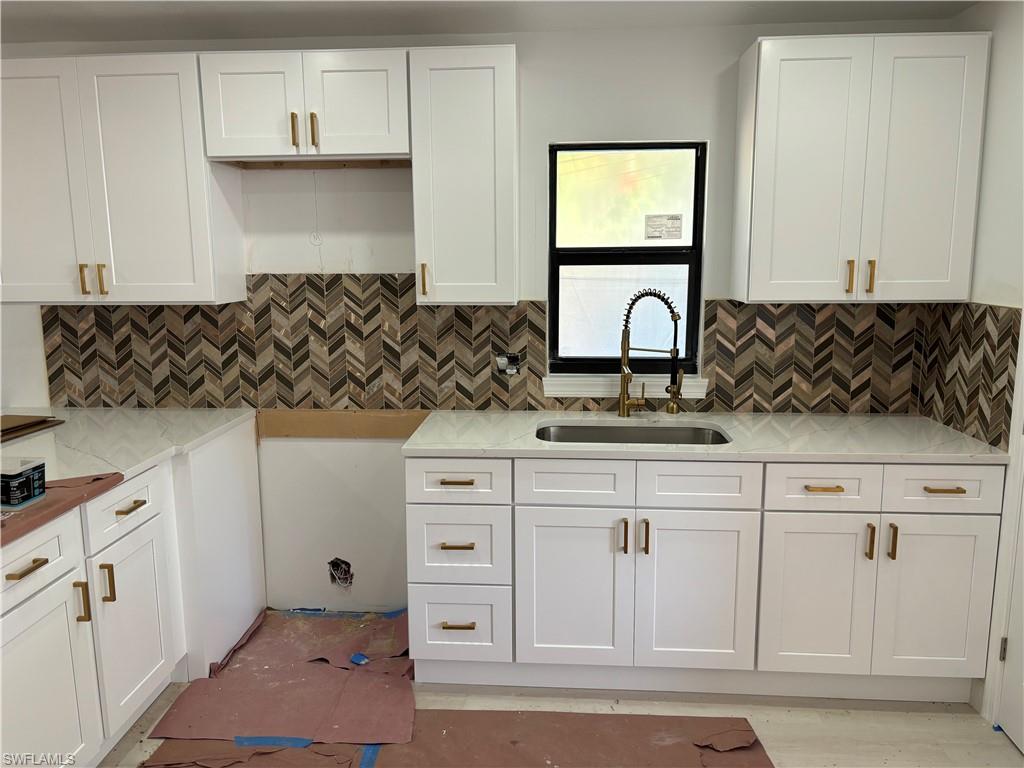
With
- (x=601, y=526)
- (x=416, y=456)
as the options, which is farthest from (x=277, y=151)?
(x=601, y=526)

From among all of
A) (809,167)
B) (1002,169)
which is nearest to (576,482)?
(809,167)

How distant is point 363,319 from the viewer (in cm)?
306

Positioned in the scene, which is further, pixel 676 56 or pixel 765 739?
pixel 676 56

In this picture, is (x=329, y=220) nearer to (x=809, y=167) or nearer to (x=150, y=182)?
(x=150, y=182)

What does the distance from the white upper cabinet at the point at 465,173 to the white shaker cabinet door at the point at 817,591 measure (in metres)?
1.31

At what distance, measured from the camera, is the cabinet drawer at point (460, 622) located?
8.43 ft

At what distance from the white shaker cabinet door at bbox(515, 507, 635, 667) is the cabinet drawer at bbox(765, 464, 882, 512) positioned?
50cm

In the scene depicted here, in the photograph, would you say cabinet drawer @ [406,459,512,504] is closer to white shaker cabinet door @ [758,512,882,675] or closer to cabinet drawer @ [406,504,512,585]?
cabinet drawer @ [406,504,512,585]

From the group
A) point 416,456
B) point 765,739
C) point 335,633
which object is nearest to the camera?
point 765,739

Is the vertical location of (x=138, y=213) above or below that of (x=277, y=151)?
below

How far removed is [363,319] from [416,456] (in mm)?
814

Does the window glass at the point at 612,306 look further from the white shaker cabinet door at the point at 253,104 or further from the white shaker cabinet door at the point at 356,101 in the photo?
the white shaker cabinet door at the point at 253,104

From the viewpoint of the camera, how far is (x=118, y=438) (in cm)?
259

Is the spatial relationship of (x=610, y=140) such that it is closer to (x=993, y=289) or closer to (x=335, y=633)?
(x=993, y=289)
